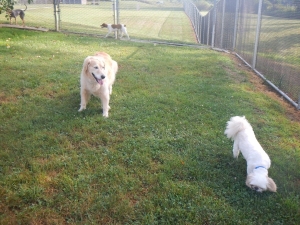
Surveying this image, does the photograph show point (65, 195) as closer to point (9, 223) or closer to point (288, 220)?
point (9, 223)

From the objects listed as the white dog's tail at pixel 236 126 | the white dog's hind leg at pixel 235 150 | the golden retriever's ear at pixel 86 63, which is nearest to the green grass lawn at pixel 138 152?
the white dog's hind leg at pixel 235 150

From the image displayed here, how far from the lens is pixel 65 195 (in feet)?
9.10

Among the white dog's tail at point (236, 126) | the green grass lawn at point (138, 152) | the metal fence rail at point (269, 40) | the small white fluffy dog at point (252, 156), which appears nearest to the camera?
the green grass lawn at point (138, 152)

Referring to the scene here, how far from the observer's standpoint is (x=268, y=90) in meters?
6.52

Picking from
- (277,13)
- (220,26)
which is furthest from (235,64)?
(220,26)

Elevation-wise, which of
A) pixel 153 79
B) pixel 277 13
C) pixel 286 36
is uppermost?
pixel 277 13

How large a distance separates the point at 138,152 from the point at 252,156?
1324 millimetres

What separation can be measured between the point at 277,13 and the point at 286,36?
87 centimetres

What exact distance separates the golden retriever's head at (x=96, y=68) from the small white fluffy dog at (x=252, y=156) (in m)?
2.17

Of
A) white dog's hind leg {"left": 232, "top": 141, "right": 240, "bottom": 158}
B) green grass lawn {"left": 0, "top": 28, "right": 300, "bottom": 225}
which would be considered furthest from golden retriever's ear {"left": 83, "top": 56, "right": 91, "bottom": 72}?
white dog's hind leg {"left": 232, "top": 141, "right": 240, "bottom": 158}

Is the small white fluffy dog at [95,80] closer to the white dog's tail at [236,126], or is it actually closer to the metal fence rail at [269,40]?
the white dog's tail at [236,126]

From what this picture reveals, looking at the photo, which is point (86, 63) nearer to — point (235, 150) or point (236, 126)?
point (236, 126)

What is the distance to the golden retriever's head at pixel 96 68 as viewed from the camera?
454cm

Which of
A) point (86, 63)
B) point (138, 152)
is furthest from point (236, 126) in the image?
point (86, 63)
